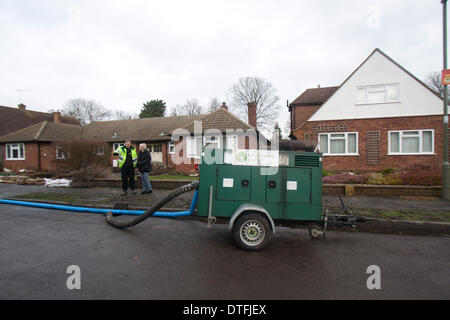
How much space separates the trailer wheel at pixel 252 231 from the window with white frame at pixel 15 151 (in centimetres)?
Result: 2599

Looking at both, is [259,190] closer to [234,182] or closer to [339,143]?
[234,182]

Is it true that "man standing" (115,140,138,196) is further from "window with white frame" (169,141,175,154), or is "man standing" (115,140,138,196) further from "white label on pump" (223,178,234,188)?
"window with white frame" (169,141,175,154)

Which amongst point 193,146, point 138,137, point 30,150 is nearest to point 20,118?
point 30,150

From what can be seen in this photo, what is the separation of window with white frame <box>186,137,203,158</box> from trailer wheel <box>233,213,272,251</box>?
1321cm

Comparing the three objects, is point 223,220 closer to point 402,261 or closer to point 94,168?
point 402,261

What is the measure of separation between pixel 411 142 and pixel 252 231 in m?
14.4

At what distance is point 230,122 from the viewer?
17.0 metres

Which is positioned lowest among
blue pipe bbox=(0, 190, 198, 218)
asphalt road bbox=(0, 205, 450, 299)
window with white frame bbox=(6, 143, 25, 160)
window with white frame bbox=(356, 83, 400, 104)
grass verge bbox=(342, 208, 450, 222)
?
asphalt road bbox=(0, 205, 450, 299)

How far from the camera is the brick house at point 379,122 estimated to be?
43.4 ft

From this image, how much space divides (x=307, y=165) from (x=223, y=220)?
1.83 m

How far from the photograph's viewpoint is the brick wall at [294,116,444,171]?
1309 cm

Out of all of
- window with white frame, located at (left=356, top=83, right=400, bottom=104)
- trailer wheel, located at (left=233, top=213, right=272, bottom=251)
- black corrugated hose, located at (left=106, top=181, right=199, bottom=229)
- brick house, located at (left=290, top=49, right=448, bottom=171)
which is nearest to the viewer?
A: trailer wheel, located at (left=233, top=213, right=272, bottom=251)

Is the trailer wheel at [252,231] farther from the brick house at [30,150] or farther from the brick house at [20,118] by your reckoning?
the brick house at [20,118]

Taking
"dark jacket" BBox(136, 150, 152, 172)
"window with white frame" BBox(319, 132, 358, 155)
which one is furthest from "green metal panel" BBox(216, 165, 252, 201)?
"window with white frame" BBox(319, 132, 358, 155)
